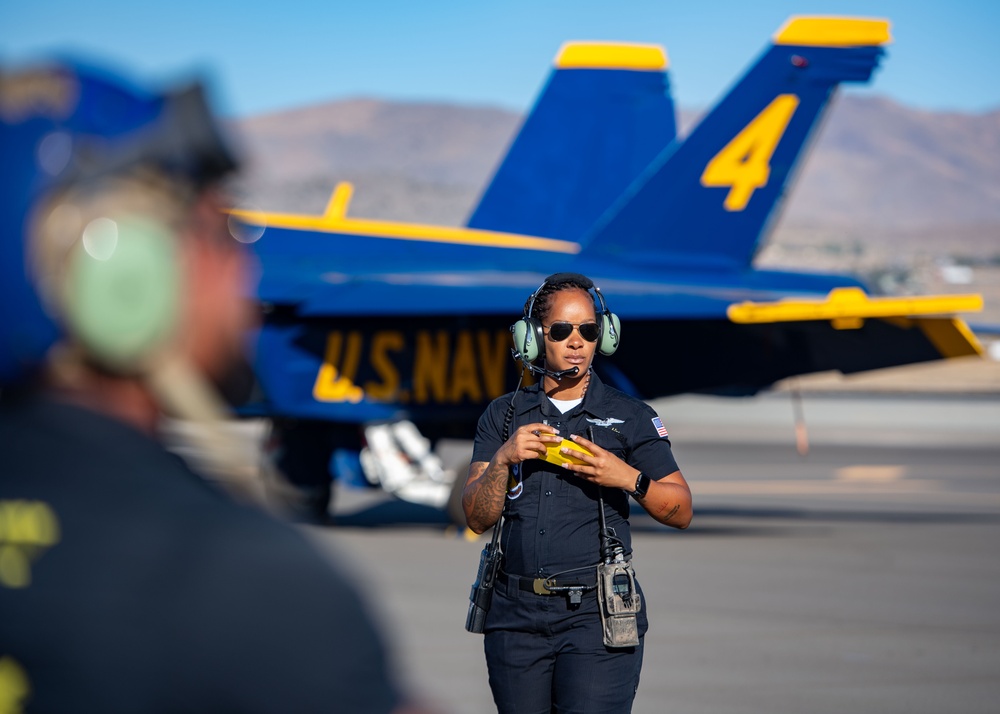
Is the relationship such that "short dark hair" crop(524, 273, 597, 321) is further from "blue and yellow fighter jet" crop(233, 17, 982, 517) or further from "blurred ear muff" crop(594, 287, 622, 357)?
"blue and yellow fighter jet" crop(233, 17, 982, 517)

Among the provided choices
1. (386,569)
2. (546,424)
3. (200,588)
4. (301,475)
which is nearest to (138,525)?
(200,588)

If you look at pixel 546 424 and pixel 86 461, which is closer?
pixel 86 461

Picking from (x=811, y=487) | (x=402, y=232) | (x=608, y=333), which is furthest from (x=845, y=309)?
(x=608, y=333)

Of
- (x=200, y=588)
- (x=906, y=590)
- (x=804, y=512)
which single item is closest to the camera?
(x=200, y=588)

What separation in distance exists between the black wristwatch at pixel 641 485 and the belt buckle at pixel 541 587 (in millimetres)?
392

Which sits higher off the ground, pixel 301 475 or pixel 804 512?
pixel 301 475

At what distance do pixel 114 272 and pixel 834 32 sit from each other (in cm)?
1490

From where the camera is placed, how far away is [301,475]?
13766 millimetres

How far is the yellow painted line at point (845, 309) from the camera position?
12664mm

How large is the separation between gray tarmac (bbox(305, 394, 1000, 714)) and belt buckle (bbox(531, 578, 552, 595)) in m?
0.58

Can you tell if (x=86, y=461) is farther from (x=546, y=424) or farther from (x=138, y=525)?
(x=546, y=424)

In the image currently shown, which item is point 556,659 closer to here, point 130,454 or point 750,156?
point 130,454

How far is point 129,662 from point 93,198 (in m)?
0.48

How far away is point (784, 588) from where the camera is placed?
10.3 meters
